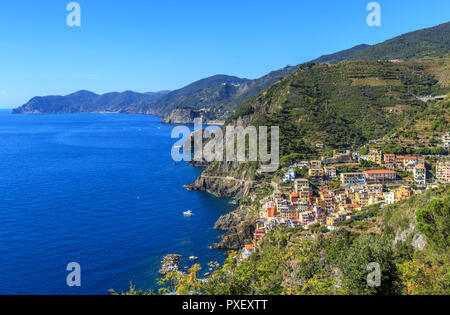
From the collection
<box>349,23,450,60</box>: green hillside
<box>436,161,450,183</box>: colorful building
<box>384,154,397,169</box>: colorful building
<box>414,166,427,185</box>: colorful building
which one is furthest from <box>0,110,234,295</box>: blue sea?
<box>349,23,450,60</box>: green hillside

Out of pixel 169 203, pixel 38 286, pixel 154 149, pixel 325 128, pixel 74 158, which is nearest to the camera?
pixel 38 286

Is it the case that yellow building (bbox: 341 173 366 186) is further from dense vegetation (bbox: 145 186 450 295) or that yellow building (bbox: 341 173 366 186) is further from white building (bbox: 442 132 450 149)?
white building (bbox: 442 132 450 149)

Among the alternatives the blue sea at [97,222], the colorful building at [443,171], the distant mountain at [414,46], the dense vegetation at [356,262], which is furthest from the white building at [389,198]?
the distant mountain at [414,46]

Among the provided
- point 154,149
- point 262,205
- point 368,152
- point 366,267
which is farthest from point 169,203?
point 154,149

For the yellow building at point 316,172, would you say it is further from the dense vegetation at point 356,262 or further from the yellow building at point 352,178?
the dense vegetation at point 356,262

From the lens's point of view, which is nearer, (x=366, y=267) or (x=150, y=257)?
(x=366, y=267)

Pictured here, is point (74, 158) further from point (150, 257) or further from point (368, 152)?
point (368, 152)

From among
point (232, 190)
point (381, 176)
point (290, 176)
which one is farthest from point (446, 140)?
point (232, 190)
